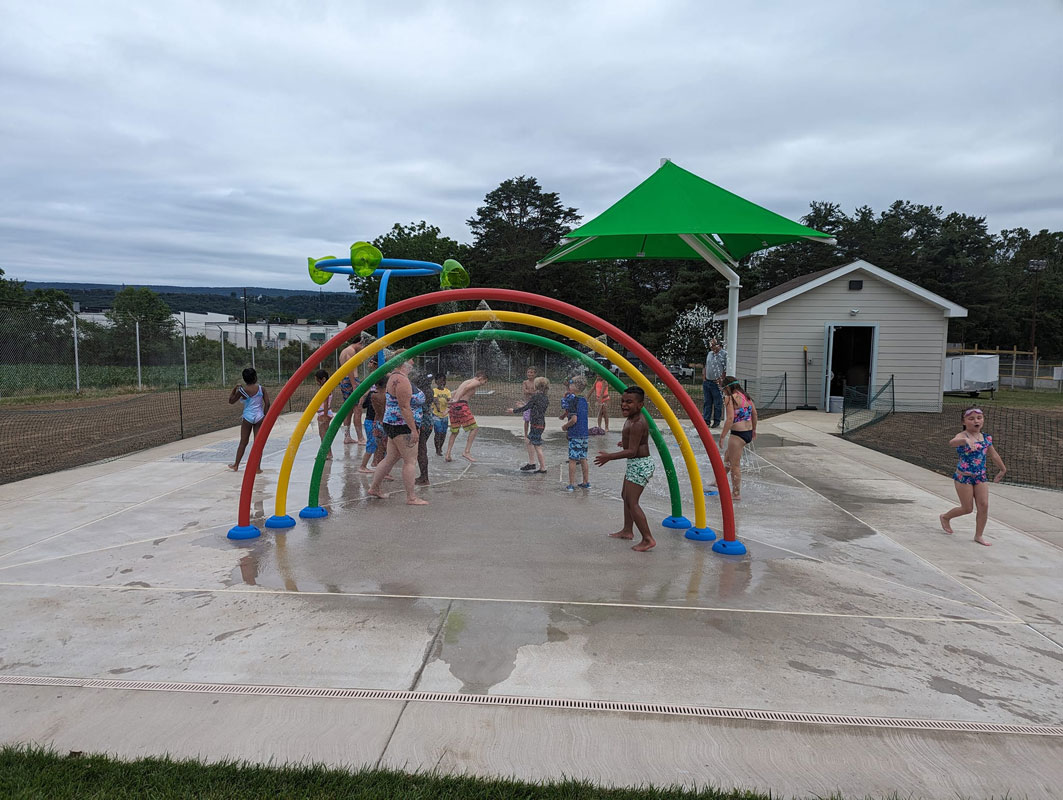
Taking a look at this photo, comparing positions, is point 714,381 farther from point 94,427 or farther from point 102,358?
Answer: point 102,358

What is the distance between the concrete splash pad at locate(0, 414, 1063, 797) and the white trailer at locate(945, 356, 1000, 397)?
71.8ft

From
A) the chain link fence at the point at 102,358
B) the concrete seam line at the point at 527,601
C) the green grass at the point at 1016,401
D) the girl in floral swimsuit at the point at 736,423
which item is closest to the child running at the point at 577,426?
the girl in floral swimsuit at the point at 736,423

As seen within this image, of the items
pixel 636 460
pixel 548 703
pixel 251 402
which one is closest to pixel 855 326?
pixel 636 460

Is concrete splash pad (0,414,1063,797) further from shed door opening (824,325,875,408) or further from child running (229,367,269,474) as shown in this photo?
shed door opening (824,325,875,408)

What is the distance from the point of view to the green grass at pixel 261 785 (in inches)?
110

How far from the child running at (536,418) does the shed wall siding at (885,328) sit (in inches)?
473

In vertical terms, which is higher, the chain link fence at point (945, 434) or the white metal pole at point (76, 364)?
the white metal pole at point (76, 364)

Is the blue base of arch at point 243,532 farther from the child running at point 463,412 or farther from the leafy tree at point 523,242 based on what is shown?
the leafy tree at point 523,242

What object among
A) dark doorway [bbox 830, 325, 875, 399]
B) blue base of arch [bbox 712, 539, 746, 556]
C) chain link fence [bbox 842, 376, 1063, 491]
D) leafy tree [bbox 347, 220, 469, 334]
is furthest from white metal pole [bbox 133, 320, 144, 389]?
dark doorway [bbox 830, 325, 875, 399]

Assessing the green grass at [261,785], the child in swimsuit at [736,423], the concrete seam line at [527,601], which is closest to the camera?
the green grass at [261,785]

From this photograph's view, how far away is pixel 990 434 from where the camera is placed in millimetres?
15516

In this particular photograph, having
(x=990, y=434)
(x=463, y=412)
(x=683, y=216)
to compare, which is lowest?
(x=990, y=434)

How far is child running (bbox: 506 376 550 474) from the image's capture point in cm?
917

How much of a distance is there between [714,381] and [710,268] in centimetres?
3021
